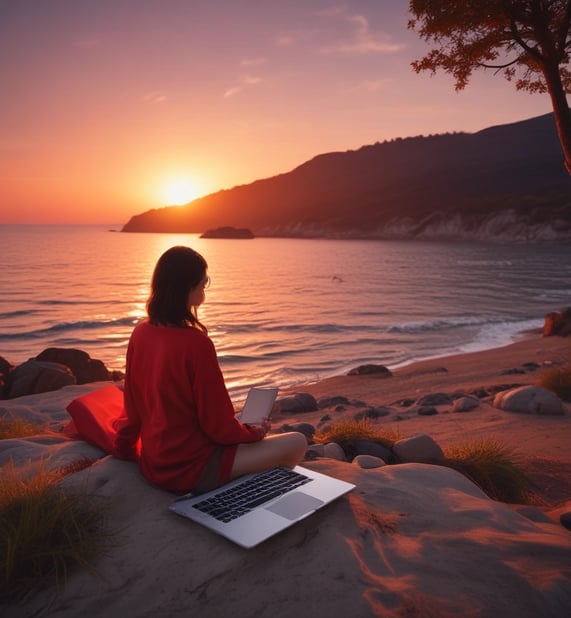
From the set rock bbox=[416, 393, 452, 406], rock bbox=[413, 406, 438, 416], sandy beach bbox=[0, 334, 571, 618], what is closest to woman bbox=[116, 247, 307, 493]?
sandy beach bbox=[0, 334, 571, 618]

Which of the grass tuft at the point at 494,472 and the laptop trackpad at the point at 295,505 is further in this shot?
the grass tuft at the point at 494,472

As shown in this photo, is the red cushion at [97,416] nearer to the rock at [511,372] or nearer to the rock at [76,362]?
the rock at [76,362]

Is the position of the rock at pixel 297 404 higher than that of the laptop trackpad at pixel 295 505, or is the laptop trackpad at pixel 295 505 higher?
the laptop trackpad at pixel 295 505

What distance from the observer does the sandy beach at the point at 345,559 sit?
2.52 m

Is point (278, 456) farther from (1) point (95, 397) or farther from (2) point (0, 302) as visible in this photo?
(2) point (0, 302)

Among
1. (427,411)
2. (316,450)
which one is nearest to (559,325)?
(427,411)

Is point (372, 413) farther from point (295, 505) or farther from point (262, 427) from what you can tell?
point (295, 505)

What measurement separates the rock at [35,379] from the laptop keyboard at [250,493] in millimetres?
8312

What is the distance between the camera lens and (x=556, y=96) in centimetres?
708

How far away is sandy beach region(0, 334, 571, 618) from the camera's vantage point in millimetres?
2518

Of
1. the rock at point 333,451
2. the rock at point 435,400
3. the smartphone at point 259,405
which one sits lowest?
the rock at point 435,400

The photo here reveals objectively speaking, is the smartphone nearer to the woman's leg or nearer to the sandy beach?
the woman's leg

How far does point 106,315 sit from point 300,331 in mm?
10240

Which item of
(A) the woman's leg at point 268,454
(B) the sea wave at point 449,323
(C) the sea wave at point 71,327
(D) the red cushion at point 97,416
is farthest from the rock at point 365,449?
(C) the sea wave at point 71,327
